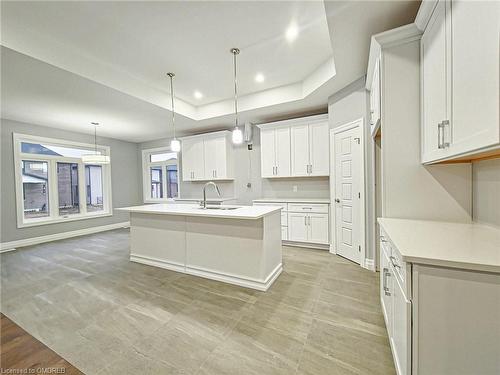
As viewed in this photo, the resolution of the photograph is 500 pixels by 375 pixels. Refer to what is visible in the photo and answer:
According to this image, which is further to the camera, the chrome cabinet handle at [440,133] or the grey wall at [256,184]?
the grey wall at [256,184]

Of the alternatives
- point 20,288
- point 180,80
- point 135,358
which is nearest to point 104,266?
point 20,288

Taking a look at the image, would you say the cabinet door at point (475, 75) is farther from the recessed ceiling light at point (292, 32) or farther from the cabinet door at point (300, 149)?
the cabinet door at point (300, 149)

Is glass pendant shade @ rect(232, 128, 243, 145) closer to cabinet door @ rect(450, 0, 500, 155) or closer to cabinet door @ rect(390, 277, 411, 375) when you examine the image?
cabinet door @ rect(450, 0, 500, 155)

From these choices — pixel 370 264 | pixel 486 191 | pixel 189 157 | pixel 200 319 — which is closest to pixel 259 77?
pixel 189 157

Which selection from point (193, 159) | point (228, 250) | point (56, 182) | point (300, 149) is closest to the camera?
point (228, 250)

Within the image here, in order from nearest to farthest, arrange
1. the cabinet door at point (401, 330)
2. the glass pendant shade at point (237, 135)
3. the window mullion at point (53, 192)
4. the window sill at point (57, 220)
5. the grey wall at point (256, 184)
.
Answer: the cabinet door at point (401, 330) < the glass pendant shade at point (237, 135) < the grey wall at point (256, 184) < the window sill at point (57, 220) < the window mullion at point (53, 192)

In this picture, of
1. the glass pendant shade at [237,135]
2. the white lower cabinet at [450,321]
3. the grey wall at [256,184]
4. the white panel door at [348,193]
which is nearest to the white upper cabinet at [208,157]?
the grey wall at [256,184]

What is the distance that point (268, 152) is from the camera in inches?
176

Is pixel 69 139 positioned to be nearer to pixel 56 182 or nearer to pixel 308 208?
pixel 56 182

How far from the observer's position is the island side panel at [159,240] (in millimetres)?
2994

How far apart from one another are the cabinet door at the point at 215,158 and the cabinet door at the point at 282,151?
1360 millimetres

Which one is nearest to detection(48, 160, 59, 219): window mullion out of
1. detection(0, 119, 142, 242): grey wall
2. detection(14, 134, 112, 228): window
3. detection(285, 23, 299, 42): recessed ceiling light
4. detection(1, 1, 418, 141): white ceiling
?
detection(14, 134, 112, 228): window

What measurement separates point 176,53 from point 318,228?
358 cm

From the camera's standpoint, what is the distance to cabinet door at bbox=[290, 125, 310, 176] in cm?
407
